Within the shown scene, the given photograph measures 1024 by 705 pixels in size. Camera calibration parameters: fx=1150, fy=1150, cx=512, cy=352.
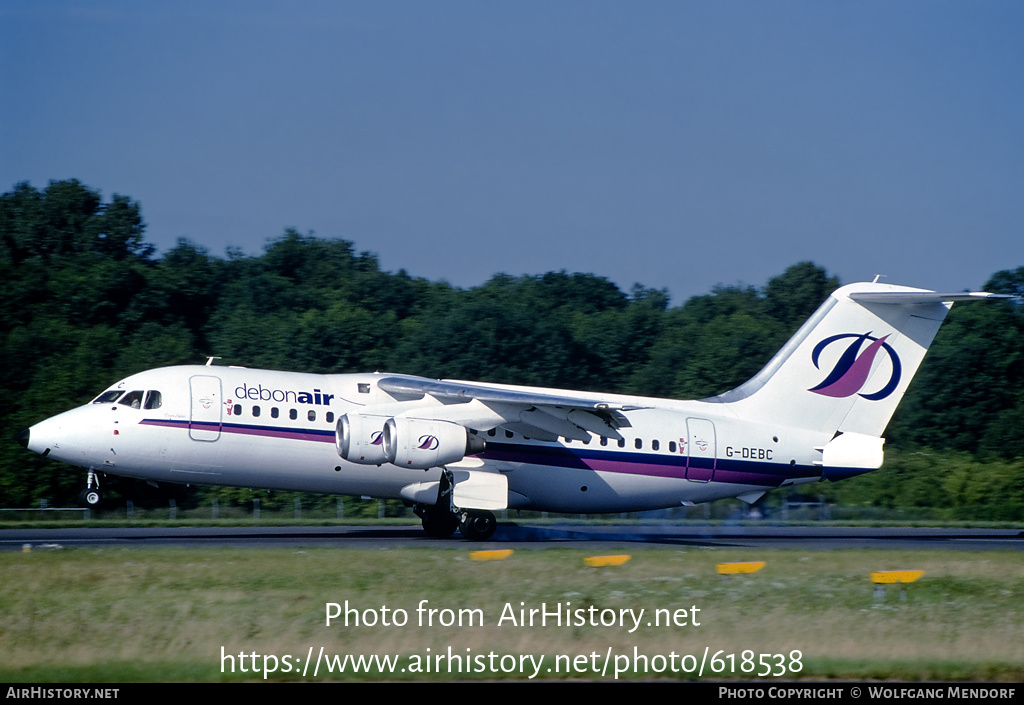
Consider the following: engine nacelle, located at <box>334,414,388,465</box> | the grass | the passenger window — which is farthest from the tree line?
the grass

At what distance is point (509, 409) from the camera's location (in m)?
22.1

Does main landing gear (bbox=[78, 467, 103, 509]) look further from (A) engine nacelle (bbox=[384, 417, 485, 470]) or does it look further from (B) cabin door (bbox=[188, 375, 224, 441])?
(A) engine nacelle (bbox=[384, 417, 485, 470])

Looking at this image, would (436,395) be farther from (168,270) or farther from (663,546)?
(168,270)

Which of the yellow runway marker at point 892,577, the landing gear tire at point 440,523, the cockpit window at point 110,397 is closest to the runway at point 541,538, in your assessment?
the landing gear tire at point 440,523

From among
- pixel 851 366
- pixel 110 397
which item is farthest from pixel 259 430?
pixel 851 366

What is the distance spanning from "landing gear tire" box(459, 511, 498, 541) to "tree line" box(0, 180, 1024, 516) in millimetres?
16505

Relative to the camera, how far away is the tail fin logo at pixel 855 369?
25000 millimetres

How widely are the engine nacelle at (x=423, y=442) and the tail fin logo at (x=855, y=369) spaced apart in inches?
331

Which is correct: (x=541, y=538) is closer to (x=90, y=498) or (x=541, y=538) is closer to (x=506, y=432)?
(x=506, y=432)

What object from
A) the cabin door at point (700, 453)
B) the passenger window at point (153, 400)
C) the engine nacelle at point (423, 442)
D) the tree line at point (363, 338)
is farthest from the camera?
the tree line at point (363, 338)

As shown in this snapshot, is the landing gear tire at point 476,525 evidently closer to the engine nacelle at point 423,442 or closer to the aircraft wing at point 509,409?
the engine nacelle at point 423,442

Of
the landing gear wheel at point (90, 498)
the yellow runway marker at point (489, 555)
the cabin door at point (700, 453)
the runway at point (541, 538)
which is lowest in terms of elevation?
the runway at point (541, 538)
